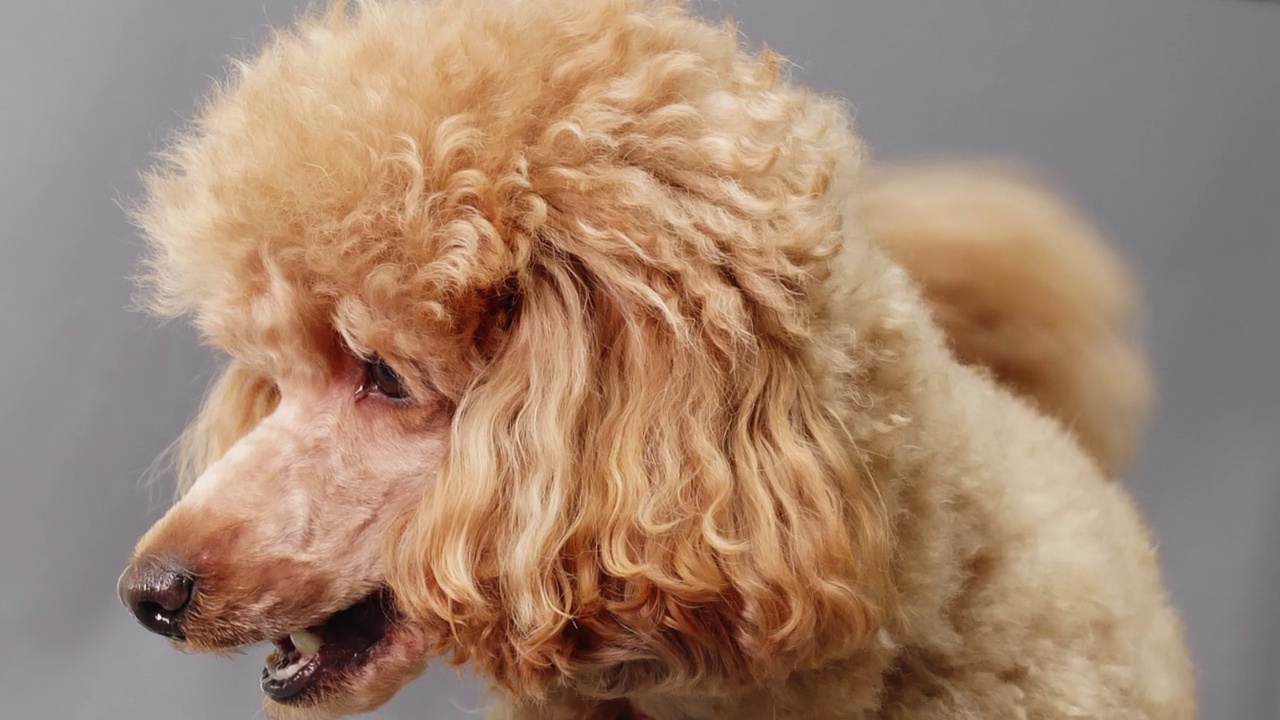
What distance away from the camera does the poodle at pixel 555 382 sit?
838 mm

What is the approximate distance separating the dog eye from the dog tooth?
20 cm

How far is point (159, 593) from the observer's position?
34.0 inches

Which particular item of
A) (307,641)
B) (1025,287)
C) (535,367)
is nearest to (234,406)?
(307,641)

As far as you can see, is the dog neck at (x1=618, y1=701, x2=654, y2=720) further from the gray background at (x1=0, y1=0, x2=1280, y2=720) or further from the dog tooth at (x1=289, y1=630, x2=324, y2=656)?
the gray background at (x1=0, y1=0, x2=1280, y2=720)

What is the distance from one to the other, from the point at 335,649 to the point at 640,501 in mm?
290

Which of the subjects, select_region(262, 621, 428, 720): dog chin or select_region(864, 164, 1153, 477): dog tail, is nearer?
select_region(262, 621, 428, 720): dog chin

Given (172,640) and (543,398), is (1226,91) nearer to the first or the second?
(543,398)

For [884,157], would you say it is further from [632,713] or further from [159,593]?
[159,593]

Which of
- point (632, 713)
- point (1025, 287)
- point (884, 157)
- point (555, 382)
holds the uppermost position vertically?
point (884, 157)

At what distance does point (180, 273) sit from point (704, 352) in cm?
45

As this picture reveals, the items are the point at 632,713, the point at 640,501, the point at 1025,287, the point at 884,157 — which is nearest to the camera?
the point at 640,501

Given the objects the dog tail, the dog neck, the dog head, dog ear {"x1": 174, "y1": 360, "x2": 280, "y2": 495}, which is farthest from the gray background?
the dog head

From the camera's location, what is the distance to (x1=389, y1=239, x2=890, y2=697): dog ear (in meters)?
0.83

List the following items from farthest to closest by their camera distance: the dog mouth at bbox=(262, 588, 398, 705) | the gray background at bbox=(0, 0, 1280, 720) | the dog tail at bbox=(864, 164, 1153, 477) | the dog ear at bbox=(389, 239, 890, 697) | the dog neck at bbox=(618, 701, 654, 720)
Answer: the gray background at bbox=(0, 0, 1280, 720), the dog tail at bbox=(864, 164, 1153, 477), the dog neck at bbox=(618, 701, 654, 720), the dog mouth at bbox=(262, 588, 398, 705), the dog ear at bbox=(389, 239, 890, 697)
